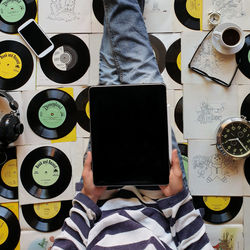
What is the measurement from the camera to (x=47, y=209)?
892 millimetres

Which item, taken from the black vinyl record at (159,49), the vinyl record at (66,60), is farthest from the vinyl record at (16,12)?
the black vinyl record at (159,49)

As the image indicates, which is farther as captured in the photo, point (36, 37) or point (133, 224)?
point (36, 37)

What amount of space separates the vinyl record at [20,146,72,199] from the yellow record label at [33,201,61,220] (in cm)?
3

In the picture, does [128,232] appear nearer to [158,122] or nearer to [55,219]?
[158,122]

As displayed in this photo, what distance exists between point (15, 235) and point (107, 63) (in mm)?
617

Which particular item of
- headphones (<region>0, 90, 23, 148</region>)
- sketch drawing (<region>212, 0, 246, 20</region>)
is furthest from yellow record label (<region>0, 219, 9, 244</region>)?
sketch drawing (<region>212, 0, 246, 20</region>)

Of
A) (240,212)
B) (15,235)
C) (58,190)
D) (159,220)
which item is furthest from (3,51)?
(240,212)

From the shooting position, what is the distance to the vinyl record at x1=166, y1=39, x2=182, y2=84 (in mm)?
876

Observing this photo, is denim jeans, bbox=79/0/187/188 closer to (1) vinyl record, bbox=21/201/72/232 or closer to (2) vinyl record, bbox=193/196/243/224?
(2) vinyl record, bbox=193/196/243/224

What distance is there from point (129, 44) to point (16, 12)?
39cm

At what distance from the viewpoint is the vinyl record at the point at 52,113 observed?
2.90 ft

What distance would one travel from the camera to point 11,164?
35.1 inches

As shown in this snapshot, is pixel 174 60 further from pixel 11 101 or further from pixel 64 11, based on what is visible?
pixel 11 101

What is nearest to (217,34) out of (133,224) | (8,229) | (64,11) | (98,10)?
(98,10)
